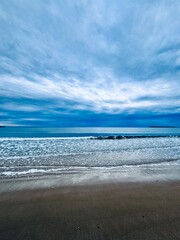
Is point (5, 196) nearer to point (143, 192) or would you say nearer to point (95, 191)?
point (95, 191)

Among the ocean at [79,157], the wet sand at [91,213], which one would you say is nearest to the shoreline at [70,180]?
the wet sand at [91,213]

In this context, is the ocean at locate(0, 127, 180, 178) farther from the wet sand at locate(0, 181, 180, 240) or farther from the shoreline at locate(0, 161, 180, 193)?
the wet sand at locate(0, 181, 180, 240)

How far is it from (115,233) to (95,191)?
2457mm

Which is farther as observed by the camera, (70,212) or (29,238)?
(70,212)

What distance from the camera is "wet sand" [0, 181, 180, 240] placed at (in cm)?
321

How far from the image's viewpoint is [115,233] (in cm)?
319

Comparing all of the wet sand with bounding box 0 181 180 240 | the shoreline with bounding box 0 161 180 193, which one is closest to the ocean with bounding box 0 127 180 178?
the shoreline with bounding box 0 161 180 193

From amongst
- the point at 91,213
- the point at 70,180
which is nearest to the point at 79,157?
the point at 70,180

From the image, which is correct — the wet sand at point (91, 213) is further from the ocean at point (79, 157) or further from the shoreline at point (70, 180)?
the ocean at point (79, 157)

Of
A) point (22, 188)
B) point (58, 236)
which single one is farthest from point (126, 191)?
point (22, 188)

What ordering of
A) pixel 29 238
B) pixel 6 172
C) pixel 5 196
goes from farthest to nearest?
pixel 6 172
pixel 5 196
pixel 29 238

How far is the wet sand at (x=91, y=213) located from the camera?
3.21m

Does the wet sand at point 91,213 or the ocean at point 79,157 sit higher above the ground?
the ocean at point 79,157

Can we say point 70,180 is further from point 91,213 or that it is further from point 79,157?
point 79,157
